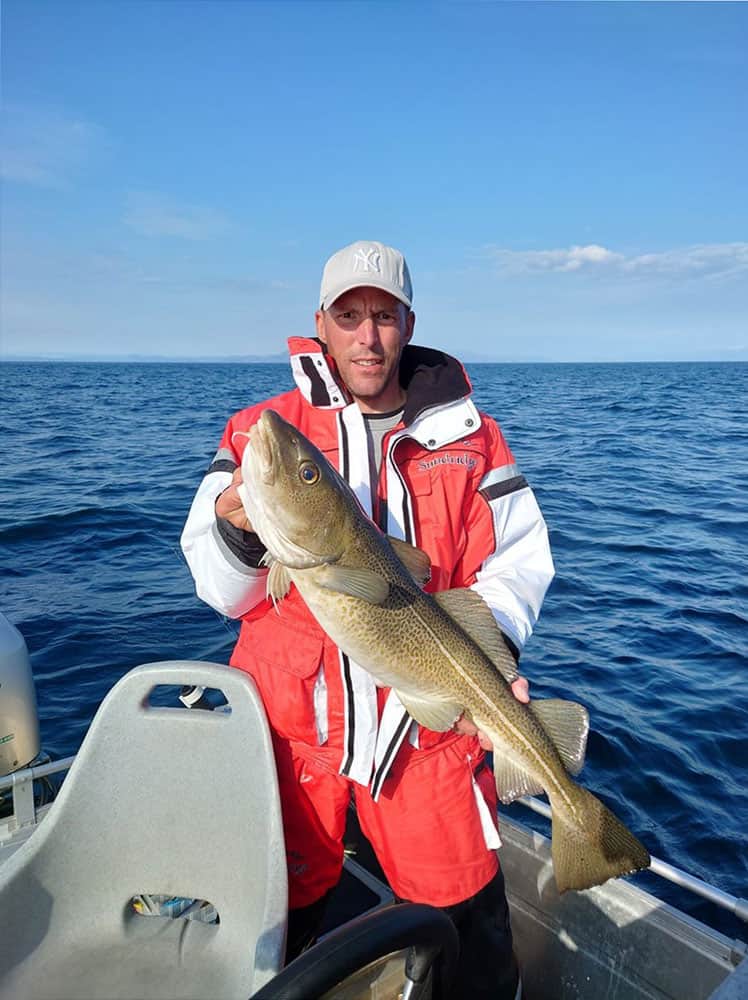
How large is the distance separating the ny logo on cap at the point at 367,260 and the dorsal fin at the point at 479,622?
1.53 metres

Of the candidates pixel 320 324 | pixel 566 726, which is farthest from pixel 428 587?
pixel 320 324

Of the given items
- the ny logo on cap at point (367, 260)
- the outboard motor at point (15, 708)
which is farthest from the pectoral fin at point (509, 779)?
the outboard motor at point (15, 708)

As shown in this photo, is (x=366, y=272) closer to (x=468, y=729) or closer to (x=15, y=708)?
(x=468, y=729)

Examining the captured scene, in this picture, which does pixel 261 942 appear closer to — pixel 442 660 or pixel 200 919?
pixel 200 919

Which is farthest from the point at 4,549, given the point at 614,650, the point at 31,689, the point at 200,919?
the point at 200,919

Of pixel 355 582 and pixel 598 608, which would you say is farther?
pixel 598 608

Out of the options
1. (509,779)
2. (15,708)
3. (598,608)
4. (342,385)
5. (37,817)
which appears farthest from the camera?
(598,608)

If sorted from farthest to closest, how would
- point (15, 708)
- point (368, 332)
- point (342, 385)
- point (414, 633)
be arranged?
1. point (15, 708)
2. point (342, 385)
3. point (368, 332)
4. point (414, 633)

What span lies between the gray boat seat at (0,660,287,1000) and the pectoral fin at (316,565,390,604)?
21.1 inches

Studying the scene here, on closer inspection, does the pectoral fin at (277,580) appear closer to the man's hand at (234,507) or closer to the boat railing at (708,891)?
the man's hand at (234,507)

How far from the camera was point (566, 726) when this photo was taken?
3.33 metres

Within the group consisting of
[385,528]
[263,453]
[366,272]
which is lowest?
[385,528]

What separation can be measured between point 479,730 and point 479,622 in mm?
478

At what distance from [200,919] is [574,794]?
1.82m
